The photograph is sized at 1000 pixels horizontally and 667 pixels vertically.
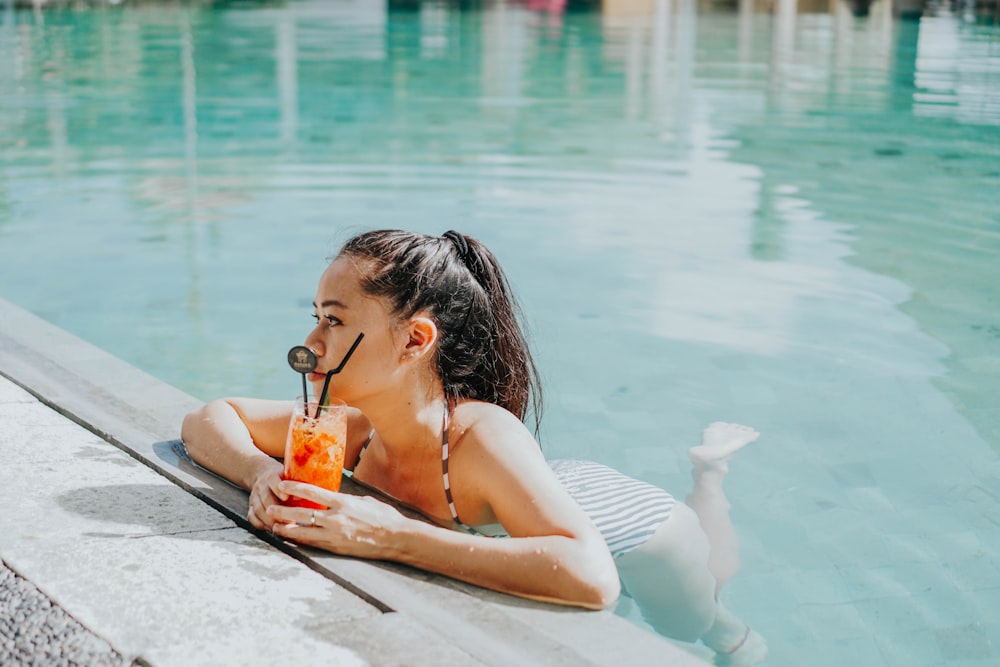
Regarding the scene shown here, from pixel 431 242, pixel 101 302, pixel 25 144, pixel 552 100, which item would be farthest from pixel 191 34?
pixel 431 242

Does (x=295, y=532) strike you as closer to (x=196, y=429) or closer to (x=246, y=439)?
(x=246, y=439)

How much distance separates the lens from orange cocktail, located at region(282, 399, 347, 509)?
8.36ft

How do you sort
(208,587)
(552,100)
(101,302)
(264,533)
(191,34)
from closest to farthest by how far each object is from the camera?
1. (208,587)
2. (264,533)
3. (101,302)
4. (552,100)
5. (191,34)

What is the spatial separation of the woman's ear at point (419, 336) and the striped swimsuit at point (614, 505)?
1.28 ft

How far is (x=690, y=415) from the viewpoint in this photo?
16.1ft

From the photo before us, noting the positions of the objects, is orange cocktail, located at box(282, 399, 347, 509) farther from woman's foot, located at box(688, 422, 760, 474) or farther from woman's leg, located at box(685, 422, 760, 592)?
woman's foot, located at box(688, 422, 760, 474)

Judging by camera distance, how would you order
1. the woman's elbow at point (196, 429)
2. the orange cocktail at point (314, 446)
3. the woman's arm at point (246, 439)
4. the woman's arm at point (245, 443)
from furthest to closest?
the woman's elbow at point (196, 429)
the woman's arm at point (246, 439)
the woman's arm at point (245, 443)
the orange cocktail at point (314, 446)

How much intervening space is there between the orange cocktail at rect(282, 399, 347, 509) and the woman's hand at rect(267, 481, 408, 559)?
0.04 m

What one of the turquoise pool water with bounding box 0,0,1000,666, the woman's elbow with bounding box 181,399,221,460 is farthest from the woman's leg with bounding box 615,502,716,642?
the woman's elbow with bounding box 181,399,221,460

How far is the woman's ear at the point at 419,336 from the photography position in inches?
106

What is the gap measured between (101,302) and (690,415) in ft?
10.4

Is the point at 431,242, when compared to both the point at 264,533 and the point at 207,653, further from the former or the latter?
the point at 207,653

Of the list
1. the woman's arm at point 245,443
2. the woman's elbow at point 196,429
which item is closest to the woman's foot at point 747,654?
the woman's arm at point 245,443

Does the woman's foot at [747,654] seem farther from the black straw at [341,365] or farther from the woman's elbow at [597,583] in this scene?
the black straw at [341,365]
